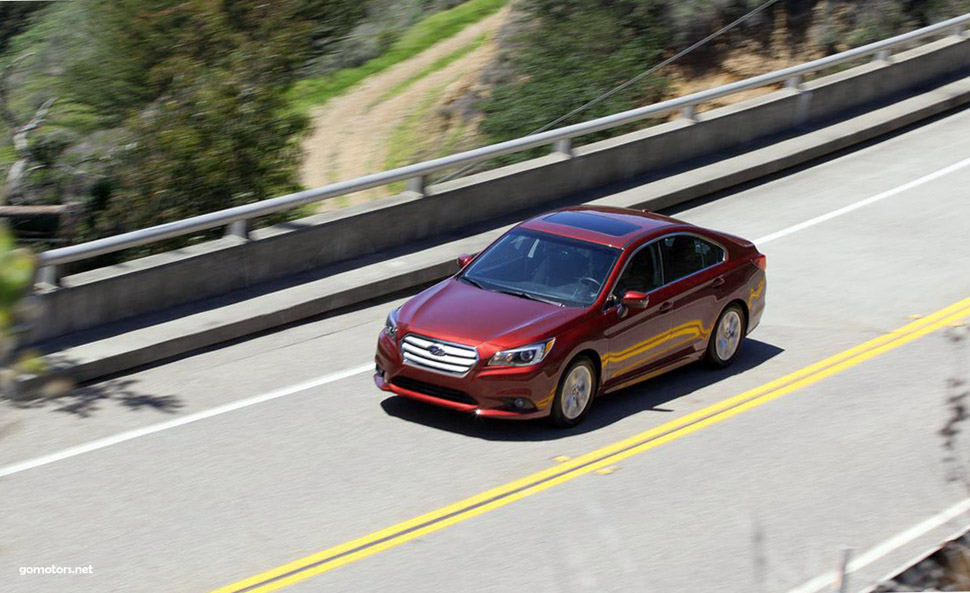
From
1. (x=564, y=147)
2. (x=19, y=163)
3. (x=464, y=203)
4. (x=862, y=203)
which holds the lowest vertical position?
(x=862, y=203)

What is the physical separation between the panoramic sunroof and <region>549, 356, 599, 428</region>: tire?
144 centimetres

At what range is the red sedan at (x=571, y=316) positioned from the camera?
32.6 ft

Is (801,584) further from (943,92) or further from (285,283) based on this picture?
(943,92)

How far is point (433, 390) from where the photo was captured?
1006 cm

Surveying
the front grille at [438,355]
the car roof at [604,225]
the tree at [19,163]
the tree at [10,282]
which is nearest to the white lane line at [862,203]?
the car roof at [604,225]

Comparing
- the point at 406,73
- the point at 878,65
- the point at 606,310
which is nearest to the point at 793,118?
the point at 878,65

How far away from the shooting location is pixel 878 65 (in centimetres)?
2064

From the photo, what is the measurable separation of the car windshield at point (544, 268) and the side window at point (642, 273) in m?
0.16

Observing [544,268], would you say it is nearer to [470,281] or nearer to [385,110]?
[470,281]

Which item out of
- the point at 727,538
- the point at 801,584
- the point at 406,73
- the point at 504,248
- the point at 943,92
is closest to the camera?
the point at 801,584

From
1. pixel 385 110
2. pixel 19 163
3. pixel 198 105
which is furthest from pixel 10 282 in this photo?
pixel 385 110

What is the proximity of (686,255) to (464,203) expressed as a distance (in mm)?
4275

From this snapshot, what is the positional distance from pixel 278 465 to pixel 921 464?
4.75m

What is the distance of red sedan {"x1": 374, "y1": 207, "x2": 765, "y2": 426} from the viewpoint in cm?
993
